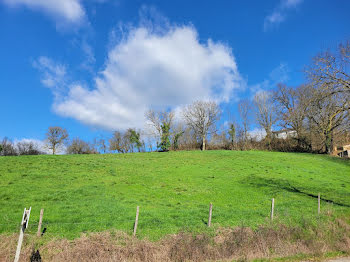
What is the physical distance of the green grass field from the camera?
12.8 meters

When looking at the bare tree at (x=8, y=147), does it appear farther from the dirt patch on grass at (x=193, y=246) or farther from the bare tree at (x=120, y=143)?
the dirt patch on grass at (x=193, y=246)

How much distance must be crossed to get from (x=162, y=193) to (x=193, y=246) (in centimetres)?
1060

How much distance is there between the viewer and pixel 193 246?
9930 mm

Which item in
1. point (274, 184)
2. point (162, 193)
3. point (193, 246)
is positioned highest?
point (274, 184)

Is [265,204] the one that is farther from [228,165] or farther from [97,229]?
[228,165]

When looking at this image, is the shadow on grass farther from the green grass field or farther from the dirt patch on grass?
the dirt patch on grass

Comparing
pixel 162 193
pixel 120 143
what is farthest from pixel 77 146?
pixel 162 193

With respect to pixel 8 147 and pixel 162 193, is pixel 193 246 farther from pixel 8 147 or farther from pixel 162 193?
pixel 8 147

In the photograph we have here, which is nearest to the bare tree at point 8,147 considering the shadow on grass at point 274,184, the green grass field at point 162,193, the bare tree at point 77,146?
the bare tree at point 77,146

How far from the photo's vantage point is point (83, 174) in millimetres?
26750

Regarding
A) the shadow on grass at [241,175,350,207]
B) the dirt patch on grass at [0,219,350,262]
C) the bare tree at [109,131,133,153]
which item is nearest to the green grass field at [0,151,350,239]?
the shadow on grass at [241,175,350,207]

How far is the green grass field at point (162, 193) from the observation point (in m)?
12.8

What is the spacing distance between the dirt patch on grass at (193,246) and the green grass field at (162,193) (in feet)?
3.78

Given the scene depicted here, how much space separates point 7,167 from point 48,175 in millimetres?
7585
